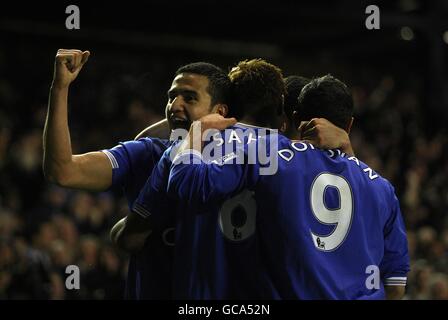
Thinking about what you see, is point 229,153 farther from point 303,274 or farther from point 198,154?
point 303,274

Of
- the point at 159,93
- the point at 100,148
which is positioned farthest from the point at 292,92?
the point at 159,93

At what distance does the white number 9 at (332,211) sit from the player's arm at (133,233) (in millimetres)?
636

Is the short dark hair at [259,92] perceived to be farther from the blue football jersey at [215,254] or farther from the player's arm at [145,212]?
the player's arm at [145,212]

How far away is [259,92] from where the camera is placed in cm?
288

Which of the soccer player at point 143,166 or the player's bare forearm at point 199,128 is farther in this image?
the soccer player at point 143,166

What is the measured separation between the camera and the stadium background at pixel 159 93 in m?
6.77

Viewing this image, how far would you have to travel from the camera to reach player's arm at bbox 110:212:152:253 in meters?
2.85

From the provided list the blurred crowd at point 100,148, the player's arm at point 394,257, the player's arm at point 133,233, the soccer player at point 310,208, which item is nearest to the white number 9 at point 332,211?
the soccer player at point 310,208

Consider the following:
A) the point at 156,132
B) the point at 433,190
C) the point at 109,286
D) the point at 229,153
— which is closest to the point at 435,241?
the point at 433,190

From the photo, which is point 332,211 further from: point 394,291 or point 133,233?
point 133,233

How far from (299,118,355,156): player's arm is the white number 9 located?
0.13 metres

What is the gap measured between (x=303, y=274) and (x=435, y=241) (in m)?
6.30

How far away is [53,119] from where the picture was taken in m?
2.66

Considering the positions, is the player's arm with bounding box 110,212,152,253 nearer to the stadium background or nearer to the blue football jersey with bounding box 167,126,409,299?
the blue football jersey with bounding box 167,126,409,299
